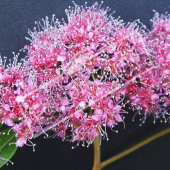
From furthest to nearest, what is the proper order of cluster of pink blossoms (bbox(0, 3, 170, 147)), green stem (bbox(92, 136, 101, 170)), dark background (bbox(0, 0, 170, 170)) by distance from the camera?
dark background (bbox(0, 0, 170, 170)) < green stem (bbox(92, 136, 101, 170)) < cluster of pink blossoms (bbox(0, 3, 170, 147))

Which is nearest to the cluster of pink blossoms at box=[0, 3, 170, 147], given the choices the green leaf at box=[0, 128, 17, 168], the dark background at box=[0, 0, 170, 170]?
the green leaf at box=[0, 128, 17, 168]

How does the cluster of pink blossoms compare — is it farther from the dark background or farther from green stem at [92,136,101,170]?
the dark background

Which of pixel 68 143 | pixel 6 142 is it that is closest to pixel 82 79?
pixel 6 142

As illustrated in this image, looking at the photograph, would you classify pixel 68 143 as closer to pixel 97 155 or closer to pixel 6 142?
pixel 97 155

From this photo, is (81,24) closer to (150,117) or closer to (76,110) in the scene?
(76,110)

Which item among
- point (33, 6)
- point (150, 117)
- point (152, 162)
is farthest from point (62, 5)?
point (152, 162)

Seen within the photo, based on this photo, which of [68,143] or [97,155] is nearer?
[97,155]

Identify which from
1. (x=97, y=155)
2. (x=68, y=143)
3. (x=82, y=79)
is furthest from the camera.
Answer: (x=68, y=143)
